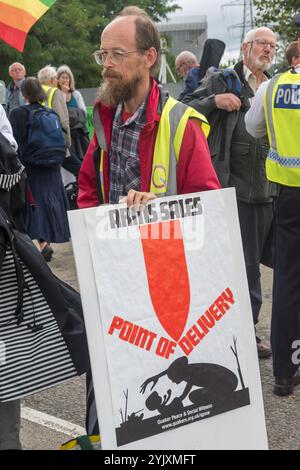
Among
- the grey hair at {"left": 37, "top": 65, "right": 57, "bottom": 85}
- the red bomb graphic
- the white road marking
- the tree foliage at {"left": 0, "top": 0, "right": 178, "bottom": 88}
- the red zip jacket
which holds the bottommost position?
the white road marking

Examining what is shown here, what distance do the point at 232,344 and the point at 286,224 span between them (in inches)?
57.9

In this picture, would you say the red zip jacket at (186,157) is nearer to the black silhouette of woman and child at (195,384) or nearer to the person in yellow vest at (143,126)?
the person in yellow vest at (143,126)

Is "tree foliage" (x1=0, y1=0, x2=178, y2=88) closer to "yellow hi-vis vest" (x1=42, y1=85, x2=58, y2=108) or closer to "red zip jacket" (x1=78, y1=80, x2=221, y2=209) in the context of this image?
"yellow hi-vis vest" (x1=42, y1=85, x2=58, y2=108)

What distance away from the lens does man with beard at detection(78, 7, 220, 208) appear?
2.70 meters

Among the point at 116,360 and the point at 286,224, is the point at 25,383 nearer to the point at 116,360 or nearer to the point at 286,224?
the point at 116,360

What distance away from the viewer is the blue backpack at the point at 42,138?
669 cm

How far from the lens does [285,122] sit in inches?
143

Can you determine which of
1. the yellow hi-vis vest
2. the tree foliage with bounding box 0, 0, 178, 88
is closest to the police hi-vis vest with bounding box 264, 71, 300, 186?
the yellow hi-vis vest

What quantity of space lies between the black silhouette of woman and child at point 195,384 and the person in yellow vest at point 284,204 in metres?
1.49

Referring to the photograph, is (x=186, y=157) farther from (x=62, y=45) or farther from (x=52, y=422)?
(x=62, y=45)

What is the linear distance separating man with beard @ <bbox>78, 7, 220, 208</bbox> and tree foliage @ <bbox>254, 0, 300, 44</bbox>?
17596 mm

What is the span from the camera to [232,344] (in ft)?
8.04

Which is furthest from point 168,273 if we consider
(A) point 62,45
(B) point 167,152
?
(A) point 62,45

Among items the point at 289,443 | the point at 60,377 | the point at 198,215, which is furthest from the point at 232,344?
the point at 289,443
